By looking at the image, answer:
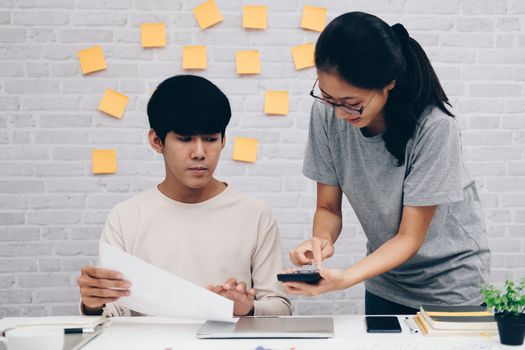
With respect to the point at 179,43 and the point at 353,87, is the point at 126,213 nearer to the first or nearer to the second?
the point at 353,87

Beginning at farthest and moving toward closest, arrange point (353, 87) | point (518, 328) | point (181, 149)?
point (181, 149)
point (353, 87)
point (518, 328)

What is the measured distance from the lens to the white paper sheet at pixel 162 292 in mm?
1120

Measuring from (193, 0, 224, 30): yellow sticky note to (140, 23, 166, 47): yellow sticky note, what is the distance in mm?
144

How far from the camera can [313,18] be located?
7.53 ft

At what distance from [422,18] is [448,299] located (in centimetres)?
134

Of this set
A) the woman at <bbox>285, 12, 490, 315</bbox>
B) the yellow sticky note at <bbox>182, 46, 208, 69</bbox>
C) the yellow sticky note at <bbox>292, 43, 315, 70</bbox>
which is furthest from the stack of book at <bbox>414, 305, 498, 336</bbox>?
the yellow sticky note at <bbox>182, 46, 208, 69</bbox>

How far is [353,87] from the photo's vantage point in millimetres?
1167

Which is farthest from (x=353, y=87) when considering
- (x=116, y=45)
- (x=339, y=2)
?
(x=116, y=45)

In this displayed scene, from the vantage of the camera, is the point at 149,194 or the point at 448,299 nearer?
the point at 448,299

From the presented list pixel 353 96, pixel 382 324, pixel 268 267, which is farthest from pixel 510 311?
pixel 268 267

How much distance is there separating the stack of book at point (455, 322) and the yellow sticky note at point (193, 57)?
141 cm

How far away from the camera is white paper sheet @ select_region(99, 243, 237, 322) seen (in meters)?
1.12

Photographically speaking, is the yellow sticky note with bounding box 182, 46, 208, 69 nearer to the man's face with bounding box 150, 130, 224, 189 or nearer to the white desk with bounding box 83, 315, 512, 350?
the man's face with bounding box 150, 130, 224, 189

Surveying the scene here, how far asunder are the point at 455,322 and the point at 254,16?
1.52 m
